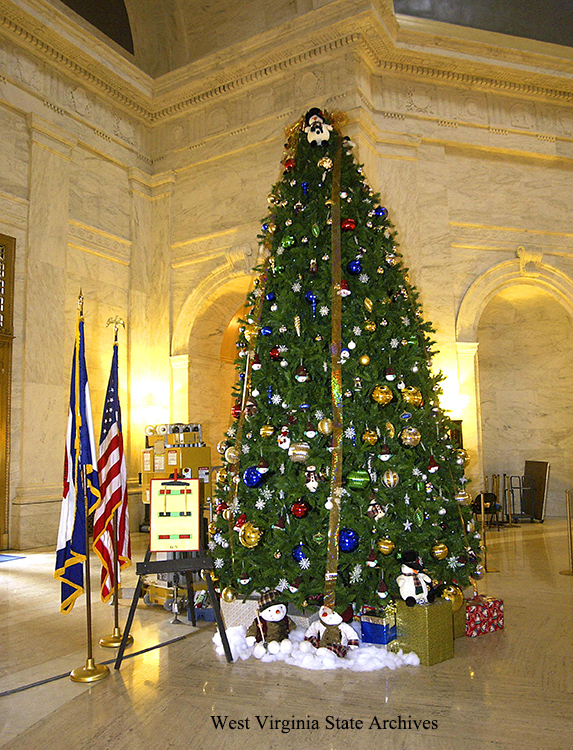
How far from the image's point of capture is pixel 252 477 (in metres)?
4.64

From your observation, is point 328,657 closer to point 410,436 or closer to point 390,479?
point 390,479

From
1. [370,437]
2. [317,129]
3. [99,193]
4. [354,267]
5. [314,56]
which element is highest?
[314,56]

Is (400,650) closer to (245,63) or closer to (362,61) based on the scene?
(362,61)

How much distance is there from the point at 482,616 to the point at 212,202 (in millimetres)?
9955

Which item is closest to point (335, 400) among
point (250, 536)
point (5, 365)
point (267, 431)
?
point (267, 431)

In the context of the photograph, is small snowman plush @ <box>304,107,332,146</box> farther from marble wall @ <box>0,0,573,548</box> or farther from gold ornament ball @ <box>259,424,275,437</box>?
marble wall @ <box>0,0,573,548</box>

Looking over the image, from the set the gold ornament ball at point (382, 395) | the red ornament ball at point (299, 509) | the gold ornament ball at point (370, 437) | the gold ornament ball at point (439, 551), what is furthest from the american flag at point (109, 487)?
the gold ornament ball at point (439, 551)

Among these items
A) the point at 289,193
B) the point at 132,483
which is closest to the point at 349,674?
the point at 289,193

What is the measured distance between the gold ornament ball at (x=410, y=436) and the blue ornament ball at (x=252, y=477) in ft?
3.71

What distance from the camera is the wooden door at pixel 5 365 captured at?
31.6 ft

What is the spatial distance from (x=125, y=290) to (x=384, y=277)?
27.9 ft

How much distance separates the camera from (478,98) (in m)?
12.2

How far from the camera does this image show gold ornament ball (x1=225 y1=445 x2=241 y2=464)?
16.1ft

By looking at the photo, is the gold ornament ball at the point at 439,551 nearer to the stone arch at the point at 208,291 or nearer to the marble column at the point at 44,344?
Answer: the marble column at the point at 44,344
